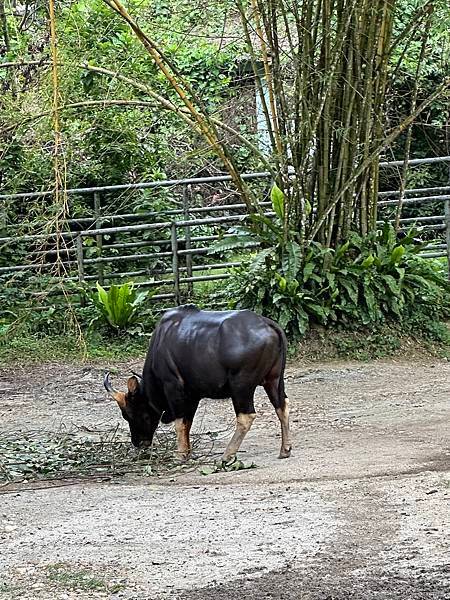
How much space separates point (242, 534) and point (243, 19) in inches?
276

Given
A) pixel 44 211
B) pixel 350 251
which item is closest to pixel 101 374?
pixel 44 211

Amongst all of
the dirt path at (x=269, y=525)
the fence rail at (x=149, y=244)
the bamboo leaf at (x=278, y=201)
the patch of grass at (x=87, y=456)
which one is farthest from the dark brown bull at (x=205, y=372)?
the fence rail at (x=149, y=244)

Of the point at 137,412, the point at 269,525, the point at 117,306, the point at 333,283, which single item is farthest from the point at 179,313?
the point at 117,306

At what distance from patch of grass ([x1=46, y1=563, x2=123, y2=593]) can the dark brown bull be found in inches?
106

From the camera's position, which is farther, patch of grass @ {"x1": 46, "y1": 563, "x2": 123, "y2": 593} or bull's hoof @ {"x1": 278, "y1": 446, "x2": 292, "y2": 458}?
bull's hoof @ {"x1": 278, "y1": 446, "x2": 292, "y2": 458}

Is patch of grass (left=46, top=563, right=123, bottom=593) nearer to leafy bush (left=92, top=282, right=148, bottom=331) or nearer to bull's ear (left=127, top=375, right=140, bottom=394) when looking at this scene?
bull's ear (left=127, top=375, right=140, bottom=394)

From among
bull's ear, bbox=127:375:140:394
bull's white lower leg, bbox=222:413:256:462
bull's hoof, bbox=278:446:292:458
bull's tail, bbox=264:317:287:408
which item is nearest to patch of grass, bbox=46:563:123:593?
bull's white lower leg, bbox=222:413:256:462

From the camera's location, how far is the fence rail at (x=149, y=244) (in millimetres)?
13625

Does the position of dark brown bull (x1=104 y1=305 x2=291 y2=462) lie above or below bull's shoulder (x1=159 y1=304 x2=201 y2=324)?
below

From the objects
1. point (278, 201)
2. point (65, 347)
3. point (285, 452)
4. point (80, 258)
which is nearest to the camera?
point (285, 452)

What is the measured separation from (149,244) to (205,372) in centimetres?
613

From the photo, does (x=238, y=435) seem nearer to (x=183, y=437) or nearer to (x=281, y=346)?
(x=183, y=437)

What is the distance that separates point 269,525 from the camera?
592 centimetres

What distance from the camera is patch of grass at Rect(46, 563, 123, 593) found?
4.99m
